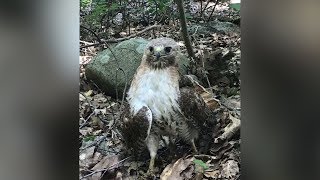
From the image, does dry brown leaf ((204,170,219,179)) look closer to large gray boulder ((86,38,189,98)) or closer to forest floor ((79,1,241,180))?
forest floor ((79,1,241,180))

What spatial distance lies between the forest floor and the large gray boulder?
31 millimetres

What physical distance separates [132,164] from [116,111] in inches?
10.5

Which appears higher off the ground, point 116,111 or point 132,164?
point 116,111

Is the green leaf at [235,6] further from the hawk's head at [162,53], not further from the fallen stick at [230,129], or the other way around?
the fallen stick at [230,129]

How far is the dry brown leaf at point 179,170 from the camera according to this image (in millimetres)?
2117

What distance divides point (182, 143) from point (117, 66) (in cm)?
49

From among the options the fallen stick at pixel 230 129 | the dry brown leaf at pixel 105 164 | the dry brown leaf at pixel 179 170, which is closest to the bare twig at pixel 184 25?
the fallen stick at pixel 230 129

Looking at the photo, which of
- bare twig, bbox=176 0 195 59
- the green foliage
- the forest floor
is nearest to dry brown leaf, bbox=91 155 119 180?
the forest floor

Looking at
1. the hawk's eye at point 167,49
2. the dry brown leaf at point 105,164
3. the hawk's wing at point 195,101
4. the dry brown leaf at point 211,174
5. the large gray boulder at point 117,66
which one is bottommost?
the dry brown leaf at point 211,174

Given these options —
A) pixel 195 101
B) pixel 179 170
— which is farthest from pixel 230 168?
pixel 195 101

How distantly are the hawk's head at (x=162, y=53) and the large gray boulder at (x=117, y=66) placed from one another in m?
0.04
